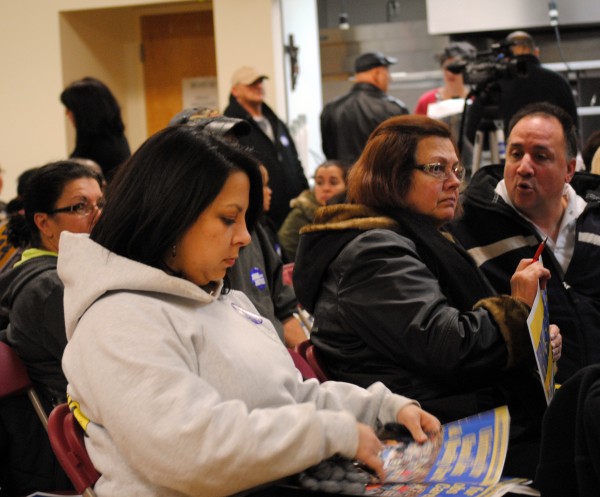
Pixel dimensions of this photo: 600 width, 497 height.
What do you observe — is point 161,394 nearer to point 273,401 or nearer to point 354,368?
point 273,401

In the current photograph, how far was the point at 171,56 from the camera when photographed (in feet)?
25.9

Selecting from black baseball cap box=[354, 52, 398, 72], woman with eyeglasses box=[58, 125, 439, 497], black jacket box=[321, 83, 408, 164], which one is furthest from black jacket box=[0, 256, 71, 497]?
black baseball cap box=[354, 52, 398, 72]

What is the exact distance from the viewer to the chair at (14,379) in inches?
91.7

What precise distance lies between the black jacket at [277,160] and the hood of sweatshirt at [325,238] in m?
2.73

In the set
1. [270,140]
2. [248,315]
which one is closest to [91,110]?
[270,140]

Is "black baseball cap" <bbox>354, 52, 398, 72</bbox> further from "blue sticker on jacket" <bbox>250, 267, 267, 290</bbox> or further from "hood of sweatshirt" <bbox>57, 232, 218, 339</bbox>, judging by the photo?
"hood of sweatshirt" <bbox>57, 232, 218, 339</bbox>

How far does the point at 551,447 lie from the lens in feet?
5.02

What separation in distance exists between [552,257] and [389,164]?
2.07ft

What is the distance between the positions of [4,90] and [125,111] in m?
1.24

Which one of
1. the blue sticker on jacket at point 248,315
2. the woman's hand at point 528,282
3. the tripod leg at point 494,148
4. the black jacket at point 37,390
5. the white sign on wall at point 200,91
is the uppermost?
the white sign on wall at point 200,91

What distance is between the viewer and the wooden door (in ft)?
25.7

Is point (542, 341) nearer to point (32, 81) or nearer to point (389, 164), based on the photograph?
point (389, 164)

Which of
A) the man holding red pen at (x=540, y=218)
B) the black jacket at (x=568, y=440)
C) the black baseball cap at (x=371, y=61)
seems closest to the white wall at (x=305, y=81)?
the black baseball cap at (x=371, y=61)

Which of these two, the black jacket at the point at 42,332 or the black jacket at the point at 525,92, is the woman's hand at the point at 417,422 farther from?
the black jacket at the point at 525,92
